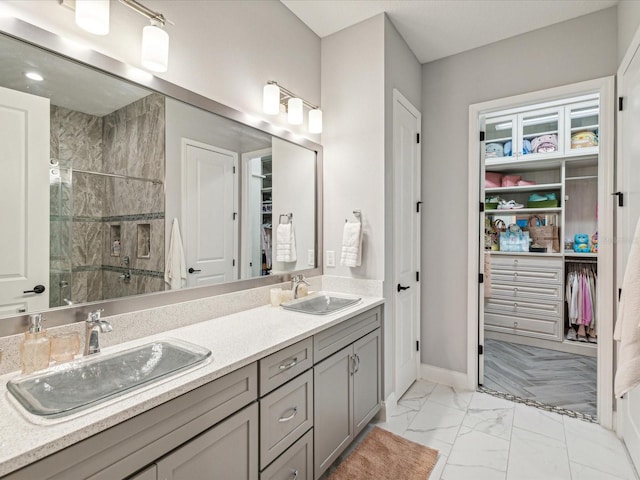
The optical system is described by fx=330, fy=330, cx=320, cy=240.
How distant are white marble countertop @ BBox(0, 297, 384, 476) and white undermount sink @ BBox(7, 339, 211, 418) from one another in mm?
26

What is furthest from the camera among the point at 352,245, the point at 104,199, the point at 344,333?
the point at 352,245

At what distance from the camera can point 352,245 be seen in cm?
236

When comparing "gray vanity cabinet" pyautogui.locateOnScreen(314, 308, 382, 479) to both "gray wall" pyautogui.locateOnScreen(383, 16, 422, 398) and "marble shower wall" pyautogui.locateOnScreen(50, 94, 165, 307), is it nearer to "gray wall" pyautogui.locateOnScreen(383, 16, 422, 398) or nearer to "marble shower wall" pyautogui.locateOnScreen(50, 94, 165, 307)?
"gray wall" pyautogui.locateOnScreen(383, 16, 422, 398)

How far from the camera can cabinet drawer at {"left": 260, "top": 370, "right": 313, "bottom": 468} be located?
4.35 feet

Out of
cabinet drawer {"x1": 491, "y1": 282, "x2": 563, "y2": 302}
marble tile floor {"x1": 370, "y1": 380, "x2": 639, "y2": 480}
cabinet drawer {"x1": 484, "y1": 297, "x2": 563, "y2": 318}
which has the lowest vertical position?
marble tile floor {"x1": 370, "y1": 380, "x2": 639, "y2": 480}

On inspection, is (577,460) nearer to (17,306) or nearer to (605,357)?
(605,357)

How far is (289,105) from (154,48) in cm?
99

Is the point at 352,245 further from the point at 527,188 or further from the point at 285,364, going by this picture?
the point at 527,188

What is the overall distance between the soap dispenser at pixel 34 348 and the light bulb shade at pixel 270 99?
5.20 feet

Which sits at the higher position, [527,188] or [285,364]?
[527,188]

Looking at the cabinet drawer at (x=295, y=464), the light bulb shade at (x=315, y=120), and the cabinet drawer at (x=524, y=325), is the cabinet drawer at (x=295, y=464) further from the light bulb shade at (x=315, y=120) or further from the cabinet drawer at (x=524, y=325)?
the cabinet drawer at (x=524, y=325)

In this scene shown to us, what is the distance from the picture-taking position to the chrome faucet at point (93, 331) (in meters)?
1.19

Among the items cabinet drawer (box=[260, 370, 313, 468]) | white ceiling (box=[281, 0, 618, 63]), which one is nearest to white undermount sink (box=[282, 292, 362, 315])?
cabinet drawer (box=[260, 370, 313, 468])

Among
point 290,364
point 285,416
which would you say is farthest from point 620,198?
point 285,416
